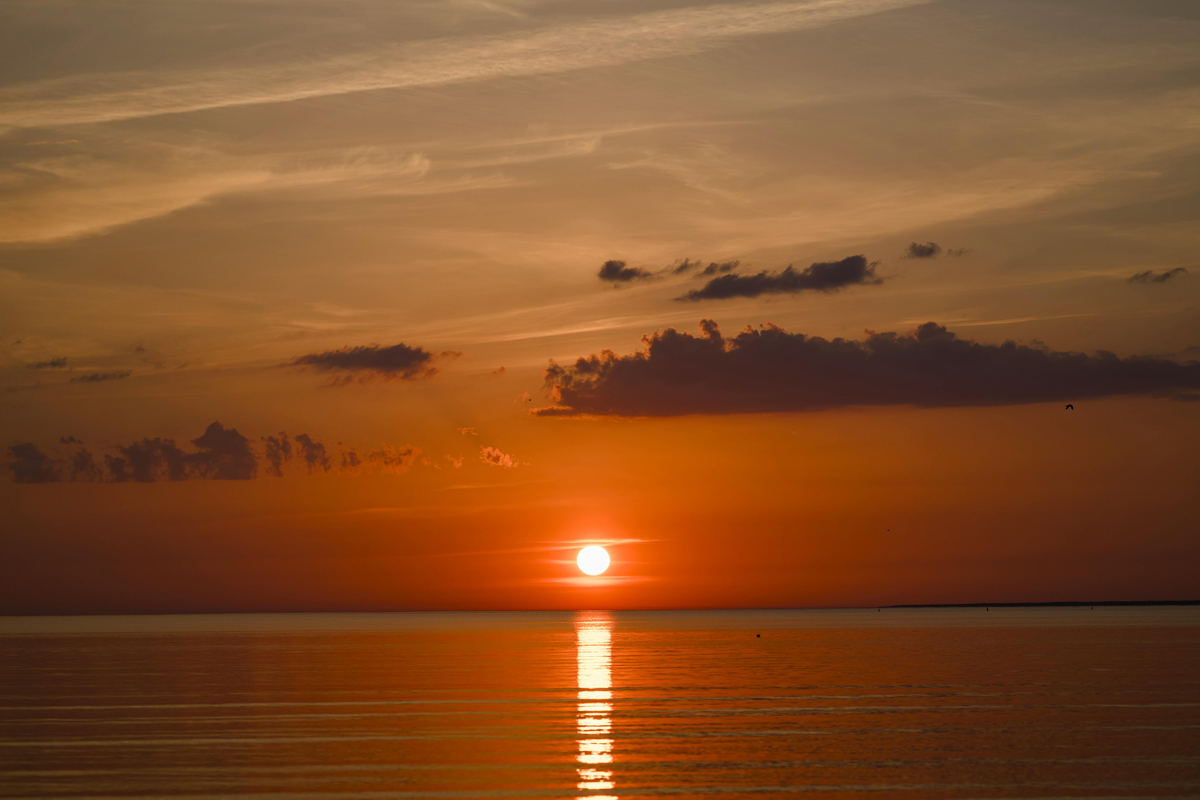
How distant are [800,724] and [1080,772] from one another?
47.6ft

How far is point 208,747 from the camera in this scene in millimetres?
42938

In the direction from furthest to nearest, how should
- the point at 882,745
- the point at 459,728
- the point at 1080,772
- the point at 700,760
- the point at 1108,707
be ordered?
the point at 1108,707 → the point at 459,728 → the point at 882,745 → the point at 700,760 → the point at 1080,772

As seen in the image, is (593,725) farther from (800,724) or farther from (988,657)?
(988,657)

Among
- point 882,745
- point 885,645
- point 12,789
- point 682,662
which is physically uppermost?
point 885,645

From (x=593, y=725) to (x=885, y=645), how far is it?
91091mm

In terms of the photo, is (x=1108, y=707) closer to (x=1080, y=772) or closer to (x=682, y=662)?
(x=1080, y=772)

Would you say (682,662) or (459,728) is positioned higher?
(682,662)

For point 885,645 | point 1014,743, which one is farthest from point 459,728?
point 885,645

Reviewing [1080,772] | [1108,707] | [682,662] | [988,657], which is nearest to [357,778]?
[1080,772]

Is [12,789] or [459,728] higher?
[459,728]

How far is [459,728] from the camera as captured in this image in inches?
1900

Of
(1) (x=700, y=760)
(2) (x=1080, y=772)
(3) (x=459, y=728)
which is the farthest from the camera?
(3) (x=459, y=728)

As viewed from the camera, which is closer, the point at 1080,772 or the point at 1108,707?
the point at 1080,772

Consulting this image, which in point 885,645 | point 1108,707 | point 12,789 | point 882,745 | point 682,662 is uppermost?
point 885,645
